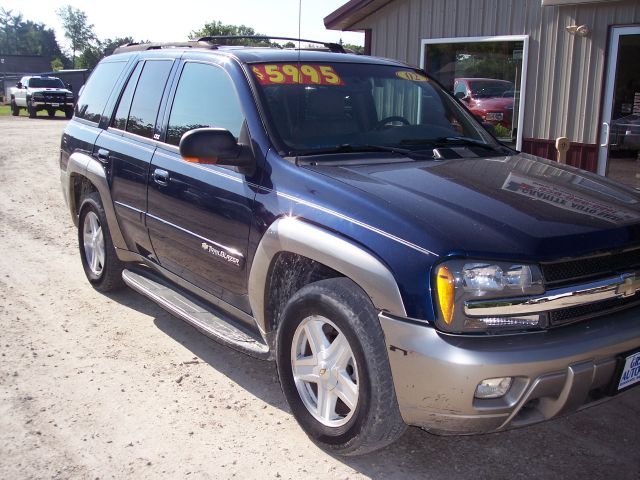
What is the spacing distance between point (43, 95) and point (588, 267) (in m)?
33.3

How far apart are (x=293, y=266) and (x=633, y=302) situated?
170cm

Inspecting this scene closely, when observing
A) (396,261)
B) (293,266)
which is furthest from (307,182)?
(396,261)

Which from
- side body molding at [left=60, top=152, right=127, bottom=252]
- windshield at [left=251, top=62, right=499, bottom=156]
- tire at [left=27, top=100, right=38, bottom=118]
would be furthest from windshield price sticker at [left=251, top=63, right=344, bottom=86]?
tire at [left=27, top=100, right=38, bottom=118]

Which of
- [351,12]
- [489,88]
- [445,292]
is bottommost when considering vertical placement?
[445,292]

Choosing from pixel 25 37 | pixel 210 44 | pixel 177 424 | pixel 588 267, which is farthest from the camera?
pixel 25 37

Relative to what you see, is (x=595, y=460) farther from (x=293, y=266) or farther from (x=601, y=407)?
(x=293, y=266)

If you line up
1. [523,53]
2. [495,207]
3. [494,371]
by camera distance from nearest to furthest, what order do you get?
[494,371]
[495,207]
[523,53]

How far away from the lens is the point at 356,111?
4.15 m

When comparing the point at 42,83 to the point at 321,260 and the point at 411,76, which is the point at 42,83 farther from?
the point at 321,260

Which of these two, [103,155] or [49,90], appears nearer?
[103,155]

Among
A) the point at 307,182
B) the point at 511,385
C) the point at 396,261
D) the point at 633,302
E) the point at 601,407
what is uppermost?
the point at 307,182

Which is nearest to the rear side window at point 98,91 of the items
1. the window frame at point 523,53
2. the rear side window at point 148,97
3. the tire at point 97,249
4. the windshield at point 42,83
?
the rear side window at point 148,97

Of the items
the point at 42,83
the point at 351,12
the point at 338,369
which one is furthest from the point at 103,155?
the point at 42,83

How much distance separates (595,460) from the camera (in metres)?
3.34
